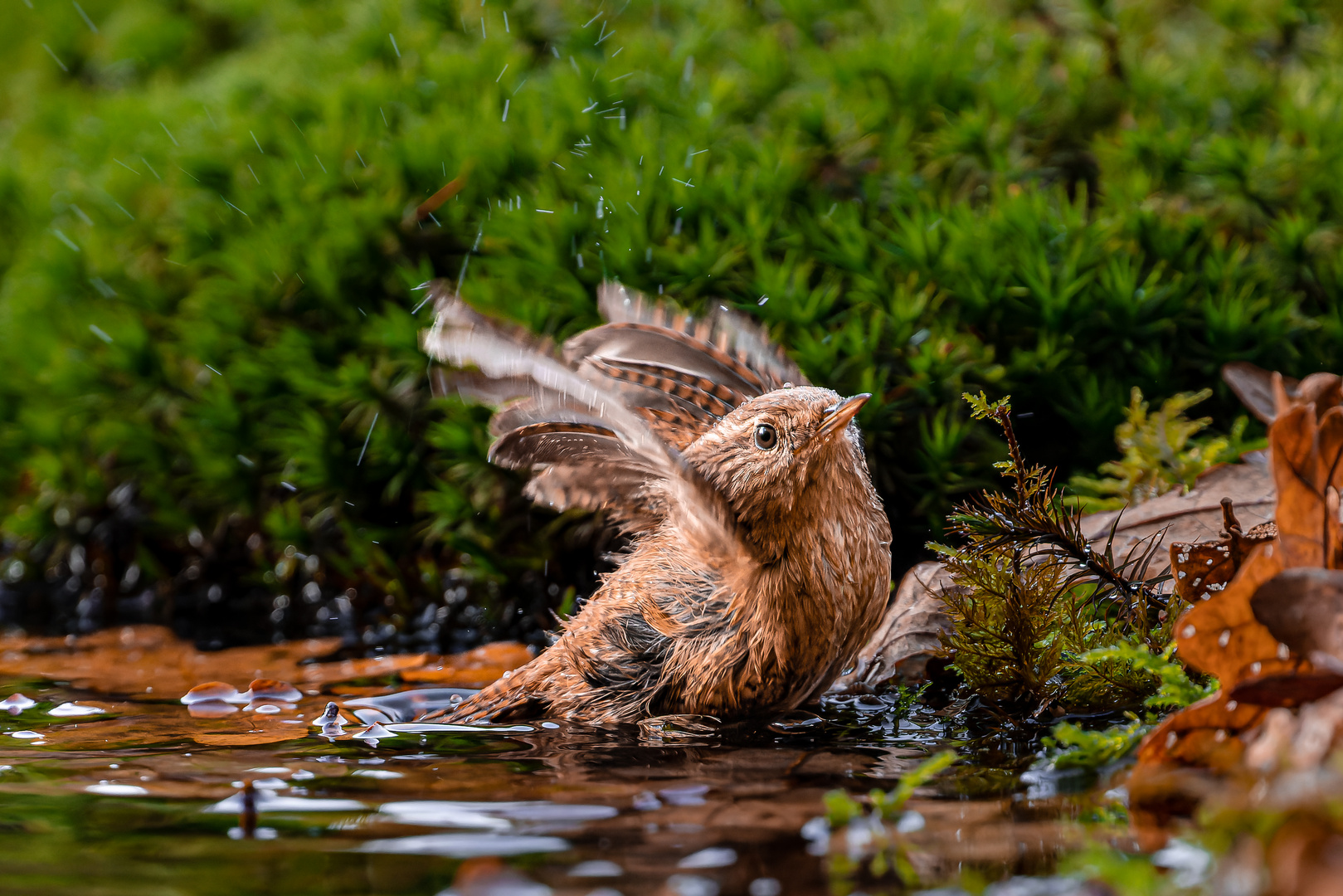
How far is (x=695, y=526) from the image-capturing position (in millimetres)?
3195

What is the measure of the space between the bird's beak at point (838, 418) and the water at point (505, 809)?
817mm

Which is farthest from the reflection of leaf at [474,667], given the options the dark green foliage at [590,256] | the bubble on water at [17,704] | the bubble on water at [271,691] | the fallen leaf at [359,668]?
the bubble on water at [17,704]

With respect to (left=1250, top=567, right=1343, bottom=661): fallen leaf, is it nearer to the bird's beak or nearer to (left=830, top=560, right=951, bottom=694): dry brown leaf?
the bird's beak

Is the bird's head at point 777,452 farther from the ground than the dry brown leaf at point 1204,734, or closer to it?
farther from the ground

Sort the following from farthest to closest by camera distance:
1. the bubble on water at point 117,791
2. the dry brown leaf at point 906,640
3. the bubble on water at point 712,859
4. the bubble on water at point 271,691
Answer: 1. the bubble on water at point 271,691
2. the dry brown leaf at point 906,640
3. the bubble on water at point 117,791
4. the bubble on water at point 712,859

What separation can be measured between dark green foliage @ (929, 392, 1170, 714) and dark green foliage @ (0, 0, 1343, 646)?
113 cm

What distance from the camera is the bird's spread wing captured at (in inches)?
120

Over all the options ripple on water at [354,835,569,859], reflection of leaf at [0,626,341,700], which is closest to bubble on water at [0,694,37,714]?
reflection of leaf at [0,626,341,700]

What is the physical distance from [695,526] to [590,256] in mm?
2038

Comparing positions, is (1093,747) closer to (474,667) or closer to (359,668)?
(474,667)

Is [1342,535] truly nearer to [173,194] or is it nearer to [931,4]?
[931,4]

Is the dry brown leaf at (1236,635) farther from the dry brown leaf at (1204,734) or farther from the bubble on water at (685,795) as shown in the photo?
the bubble on water at (685,795)

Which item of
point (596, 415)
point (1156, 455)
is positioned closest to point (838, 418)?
point (596, 415)

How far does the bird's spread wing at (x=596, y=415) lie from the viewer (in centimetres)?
304
